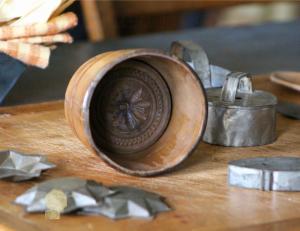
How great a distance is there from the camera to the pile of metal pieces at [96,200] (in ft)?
2.36

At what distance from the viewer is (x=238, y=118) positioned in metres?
0.94

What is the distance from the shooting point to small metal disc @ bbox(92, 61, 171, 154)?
0.87 metres

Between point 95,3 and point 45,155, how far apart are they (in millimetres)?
1247

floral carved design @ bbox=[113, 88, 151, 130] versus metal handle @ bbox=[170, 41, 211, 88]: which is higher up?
metal handle @ bbox=[170, 41, 211, 88]

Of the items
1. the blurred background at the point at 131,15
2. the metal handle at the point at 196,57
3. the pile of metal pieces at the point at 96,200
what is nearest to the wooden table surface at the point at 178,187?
the pile of metal pieces at the point at 96,200

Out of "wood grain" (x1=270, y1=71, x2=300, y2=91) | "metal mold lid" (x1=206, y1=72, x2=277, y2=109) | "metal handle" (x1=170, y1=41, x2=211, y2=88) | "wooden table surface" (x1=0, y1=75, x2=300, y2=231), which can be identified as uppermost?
"metal handle" (x1=170, y1=41, x2=211, y2=88)

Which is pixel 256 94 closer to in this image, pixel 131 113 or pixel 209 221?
pixel 131 113

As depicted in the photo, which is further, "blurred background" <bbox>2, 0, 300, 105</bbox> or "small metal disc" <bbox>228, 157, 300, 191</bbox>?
"blurred background" <bbox>2, 0, 300, 105</bbox>

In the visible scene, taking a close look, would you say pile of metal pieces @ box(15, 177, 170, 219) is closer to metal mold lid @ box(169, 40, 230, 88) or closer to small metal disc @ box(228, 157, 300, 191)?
small metal disc @ box(228, 157, 300, 191)

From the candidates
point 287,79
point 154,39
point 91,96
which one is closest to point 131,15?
point 154,39

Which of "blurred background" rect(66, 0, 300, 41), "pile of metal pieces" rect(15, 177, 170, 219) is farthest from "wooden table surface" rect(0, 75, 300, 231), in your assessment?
"blurred background" rect(66, 0, 300, 41)

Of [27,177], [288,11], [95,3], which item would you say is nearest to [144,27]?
[95,3]

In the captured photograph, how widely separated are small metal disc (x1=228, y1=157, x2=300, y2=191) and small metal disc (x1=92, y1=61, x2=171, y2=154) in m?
0.11

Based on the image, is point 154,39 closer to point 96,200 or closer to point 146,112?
point 146,112
